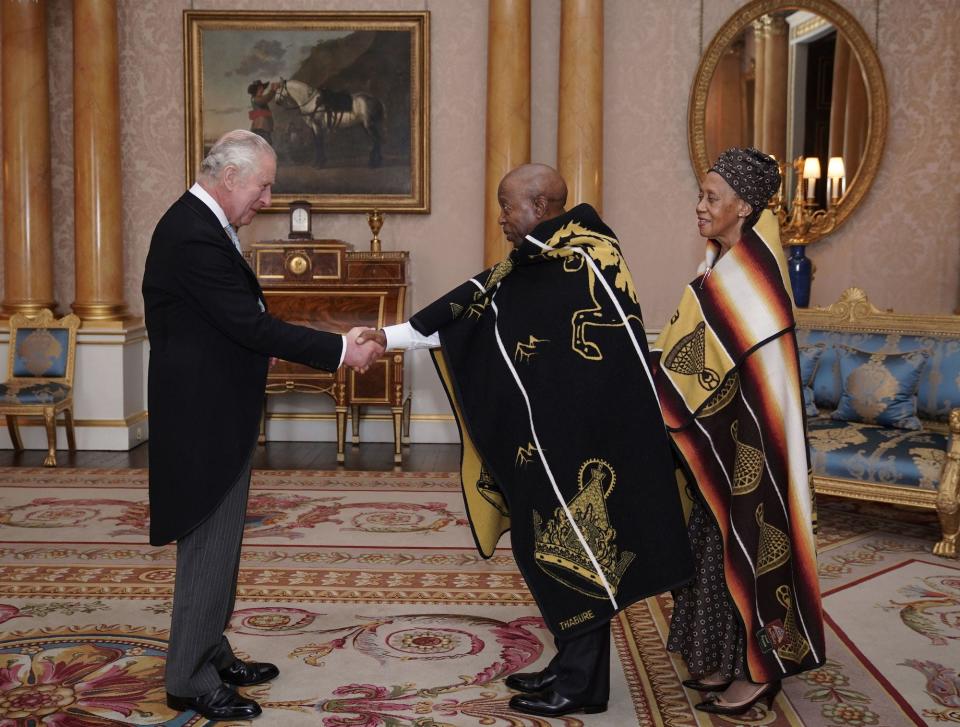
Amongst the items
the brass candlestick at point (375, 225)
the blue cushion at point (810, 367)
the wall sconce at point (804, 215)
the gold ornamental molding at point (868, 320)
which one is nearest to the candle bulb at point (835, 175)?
the wall sconce at point (804, 215)

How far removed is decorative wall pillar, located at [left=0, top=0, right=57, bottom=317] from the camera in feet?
24.1

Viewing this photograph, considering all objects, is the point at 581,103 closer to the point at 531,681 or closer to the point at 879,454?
the point at 879,454

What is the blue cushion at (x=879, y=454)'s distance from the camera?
16.5ft

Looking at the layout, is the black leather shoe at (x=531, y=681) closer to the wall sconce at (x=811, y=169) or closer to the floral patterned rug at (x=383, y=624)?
the floral patterned rug at (x=383, y=624)

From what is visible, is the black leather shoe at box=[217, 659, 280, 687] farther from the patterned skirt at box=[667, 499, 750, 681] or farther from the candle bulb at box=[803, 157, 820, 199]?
the candle bulb at box=[803, 157, 820, 199]

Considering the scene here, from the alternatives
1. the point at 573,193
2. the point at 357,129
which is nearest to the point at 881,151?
the point at 573,193

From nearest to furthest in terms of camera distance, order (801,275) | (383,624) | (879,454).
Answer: (383,624) < (879,454) < (801,275)

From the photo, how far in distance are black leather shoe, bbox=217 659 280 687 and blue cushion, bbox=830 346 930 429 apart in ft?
11.9

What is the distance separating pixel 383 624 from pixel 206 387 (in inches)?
54.9

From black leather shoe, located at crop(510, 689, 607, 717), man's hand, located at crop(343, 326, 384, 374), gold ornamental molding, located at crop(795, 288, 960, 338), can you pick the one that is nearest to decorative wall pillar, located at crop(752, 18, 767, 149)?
→ gold ornamental molding, located at crop(795, 288, 960, 338)

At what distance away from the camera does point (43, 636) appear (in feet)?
12.1

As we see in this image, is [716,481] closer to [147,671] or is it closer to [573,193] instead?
[147,671]

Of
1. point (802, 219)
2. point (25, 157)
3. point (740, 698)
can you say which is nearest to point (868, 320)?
point (802, 219)

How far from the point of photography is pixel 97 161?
7363mm
